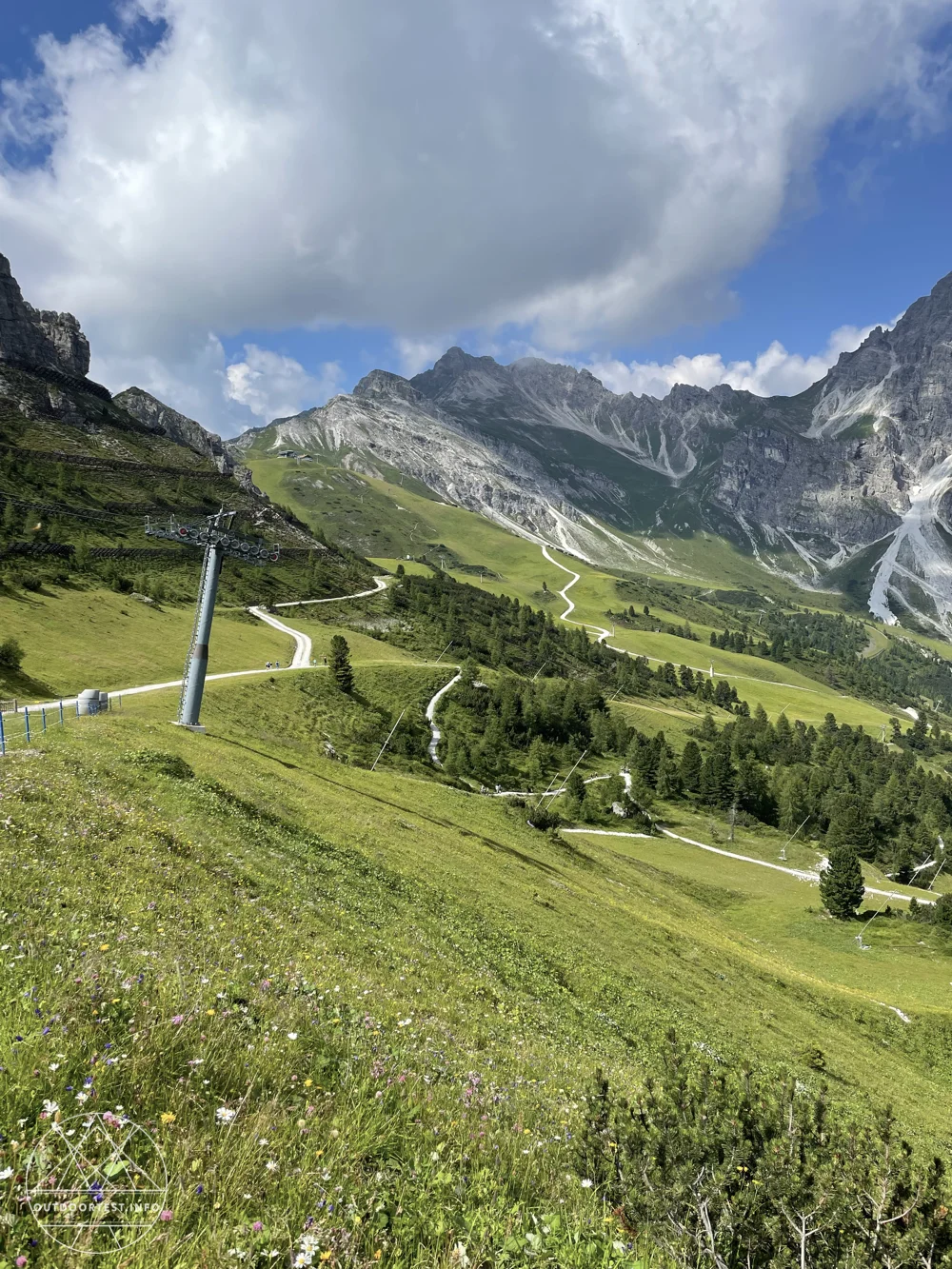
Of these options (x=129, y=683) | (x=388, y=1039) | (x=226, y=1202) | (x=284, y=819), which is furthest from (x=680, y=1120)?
(x=129, y=683)

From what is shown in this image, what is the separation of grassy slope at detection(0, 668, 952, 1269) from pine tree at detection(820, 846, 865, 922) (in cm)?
2609

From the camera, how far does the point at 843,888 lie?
64000mm

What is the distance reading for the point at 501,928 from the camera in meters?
22.6

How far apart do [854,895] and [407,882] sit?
6153 centimetres

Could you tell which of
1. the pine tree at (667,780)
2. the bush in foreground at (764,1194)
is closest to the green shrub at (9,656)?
the bush in foreground at (764,1194)

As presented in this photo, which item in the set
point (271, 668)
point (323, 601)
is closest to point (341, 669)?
point (271, 668)

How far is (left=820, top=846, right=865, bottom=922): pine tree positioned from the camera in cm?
6412

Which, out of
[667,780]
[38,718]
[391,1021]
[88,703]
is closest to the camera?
[391,1021]

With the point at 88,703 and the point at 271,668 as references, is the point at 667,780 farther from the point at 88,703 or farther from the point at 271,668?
the point at 88,703

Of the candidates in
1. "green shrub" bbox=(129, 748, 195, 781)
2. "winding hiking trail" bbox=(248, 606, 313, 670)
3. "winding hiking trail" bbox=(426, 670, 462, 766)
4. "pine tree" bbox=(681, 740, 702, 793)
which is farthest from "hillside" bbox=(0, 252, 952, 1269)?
"pine tree" bbox=(681, 740, 702, 793)

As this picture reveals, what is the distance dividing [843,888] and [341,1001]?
72.1 metres

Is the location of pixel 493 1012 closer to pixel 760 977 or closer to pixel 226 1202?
pixel 226 1202

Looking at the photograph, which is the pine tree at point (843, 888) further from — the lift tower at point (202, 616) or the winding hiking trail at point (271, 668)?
the winding hiking trail at point (271, 668)

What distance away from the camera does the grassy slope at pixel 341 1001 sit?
4.07 meters
